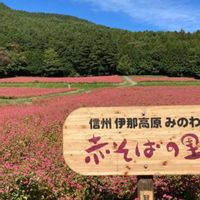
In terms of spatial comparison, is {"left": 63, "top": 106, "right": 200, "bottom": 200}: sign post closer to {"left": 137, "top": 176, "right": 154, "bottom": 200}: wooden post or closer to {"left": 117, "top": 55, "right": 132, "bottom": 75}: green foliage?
{"left": 137, "top": 176, "right": 154, "bottom": 200}: wooden post

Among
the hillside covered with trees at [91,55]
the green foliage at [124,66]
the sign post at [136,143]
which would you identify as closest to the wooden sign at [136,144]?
the sign post at [136,143]

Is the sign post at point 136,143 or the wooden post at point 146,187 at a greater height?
the sign post at point 136,143

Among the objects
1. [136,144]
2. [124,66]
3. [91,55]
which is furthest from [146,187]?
[91,55]

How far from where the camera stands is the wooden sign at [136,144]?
5781 millimetres

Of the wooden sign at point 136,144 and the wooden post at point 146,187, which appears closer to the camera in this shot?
the wooden sign at point 136,144

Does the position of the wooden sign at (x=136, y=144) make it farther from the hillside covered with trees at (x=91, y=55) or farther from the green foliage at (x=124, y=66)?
the green foliage at (x=124, y=66)

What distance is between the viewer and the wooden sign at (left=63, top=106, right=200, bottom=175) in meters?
5.78

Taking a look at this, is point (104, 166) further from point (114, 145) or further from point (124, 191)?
point (124, 191)

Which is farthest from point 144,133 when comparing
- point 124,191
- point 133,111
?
point 124,191

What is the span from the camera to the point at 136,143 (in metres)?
5.80

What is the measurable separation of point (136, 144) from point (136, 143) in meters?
0.01

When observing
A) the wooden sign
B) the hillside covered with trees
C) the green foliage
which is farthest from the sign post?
the green foliage

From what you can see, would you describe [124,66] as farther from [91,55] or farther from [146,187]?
[146,187]

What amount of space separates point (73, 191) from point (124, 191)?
0.81 m
